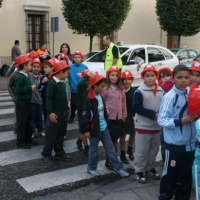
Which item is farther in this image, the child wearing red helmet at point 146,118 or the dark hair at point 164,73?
the dark hair at point 164,73

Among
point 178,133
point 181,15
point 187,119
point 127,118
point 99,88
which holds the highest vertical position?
point 181,15

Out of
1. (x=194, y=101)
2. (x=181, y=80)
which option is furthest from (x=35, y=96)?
(x=194, y=101)

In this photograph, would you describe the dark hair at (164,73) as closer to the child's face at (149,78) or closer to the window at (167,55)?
the child's face at (149,78)

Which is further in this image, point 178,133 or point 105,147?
point 105,147

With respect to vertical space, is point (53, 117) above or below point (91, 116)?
below

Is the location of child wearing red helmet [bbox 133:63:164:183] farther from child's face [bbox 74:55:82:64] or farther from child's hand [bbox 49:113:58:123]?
child's face [bbox 74:55:82:64]

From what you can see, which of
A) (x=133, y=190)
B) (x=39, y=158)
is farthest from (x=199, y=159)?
(x=39, y=158)

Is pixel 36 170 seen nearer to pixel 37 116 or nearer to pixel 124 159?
pixel 124 159

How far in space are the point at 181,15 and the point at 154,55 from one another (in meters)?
11.7

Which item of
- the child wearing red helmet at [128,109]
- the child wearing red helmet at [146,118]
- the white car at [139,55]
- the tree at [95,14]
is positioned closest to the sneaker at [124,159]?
the child wearing red helmet at [128,109]

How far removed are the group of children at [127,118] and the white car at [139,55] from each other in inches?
184

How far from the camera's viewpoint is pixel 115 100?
4.58 m

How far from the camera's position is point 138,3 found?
24.6 meters

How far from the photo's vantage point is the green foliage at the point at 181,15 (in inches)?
864
